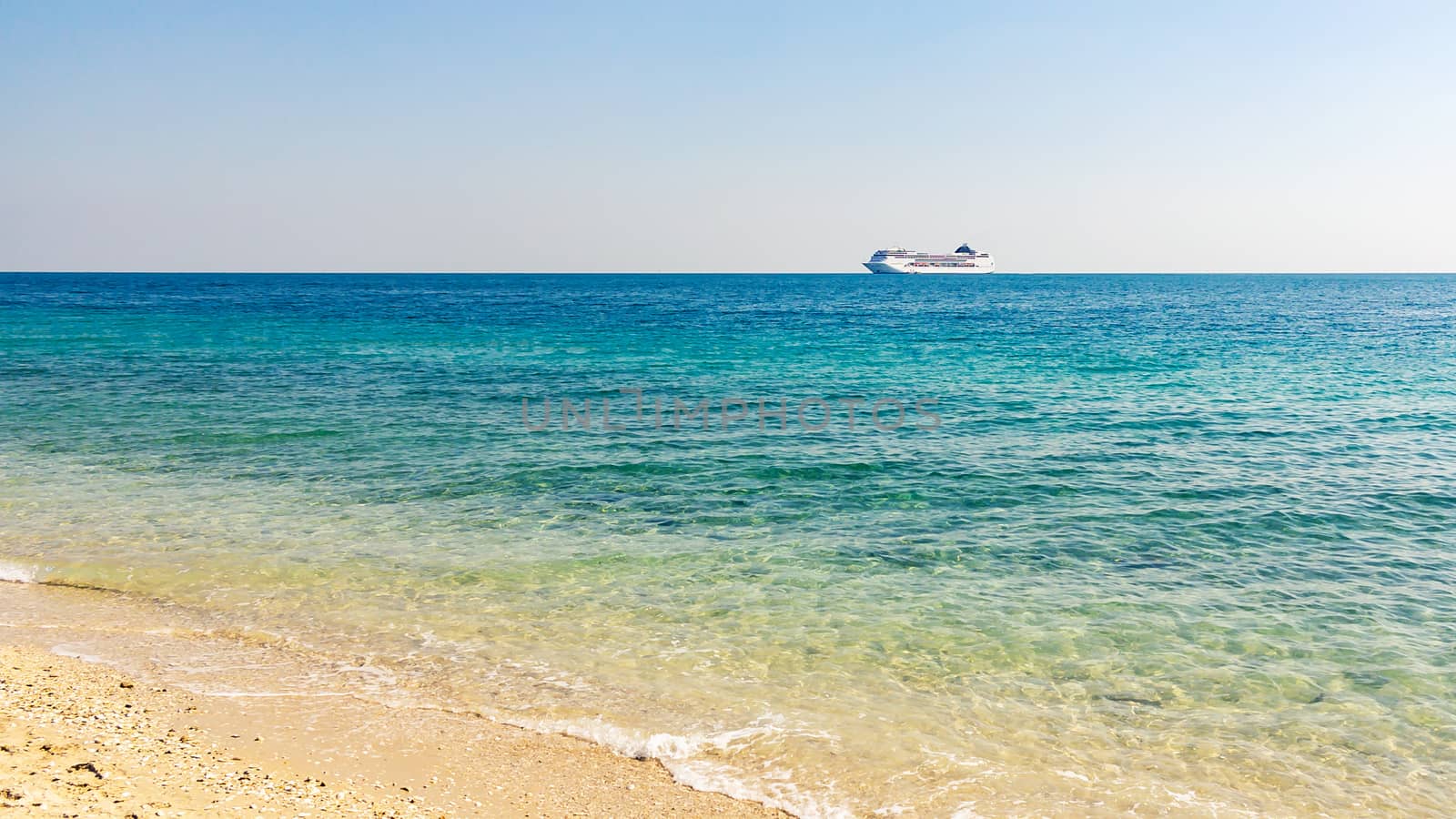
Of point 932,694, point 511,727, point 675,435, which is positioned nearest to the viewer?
point 511,727

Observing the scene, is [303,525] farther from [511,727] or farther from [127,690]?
[511,727]

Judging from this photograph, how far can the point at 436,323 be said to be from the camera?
6562 centimetres

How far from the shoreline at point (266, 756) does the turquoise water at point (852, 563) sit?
0.54 meters

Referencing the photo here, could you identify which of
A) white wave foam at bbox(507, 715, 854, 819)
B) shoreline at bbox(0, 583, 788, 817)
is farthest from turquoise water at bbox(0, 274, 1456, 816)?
shoreline at bbox(0, 583, 788, 817)

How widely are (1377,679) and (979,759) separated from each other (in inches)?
197

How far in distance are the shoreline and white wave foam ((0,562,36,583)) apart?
3.02 meters

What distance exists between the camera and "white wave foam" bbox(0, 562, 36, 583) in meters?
12.1

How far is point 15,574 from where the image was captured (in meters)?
12.3

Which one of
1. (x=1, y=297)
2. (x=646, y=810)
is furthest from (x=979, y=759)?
(x=1, y=297)

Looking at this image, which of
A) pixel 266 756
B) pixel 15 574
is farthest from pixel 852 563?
pixel 15 574

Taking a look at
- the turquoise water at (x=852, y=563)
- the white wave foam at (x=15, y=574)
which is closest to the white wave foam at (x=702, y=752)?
the turquoise water at (x=852, y=563)

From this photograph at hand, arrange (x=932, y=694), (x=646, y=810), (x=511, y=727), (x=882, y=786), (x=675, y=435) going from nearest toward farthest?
(x=646, y=810)
(x=882, y=786)
(x=511, y=727)
(x=932, y=694)
(x=675, y=435)

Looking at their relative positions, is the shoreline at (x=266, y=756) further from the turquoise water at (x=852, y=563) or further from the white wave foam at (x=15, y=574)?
the white wave foam at (x=15, y=574)

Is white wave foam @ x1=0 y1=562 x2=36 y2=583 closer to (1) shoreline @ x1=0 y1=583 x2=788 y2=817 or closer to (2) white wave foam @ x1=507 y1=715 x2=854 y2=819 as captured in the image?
(1) shoreline @ x1=0 y1=583 x2=788 y2=817
